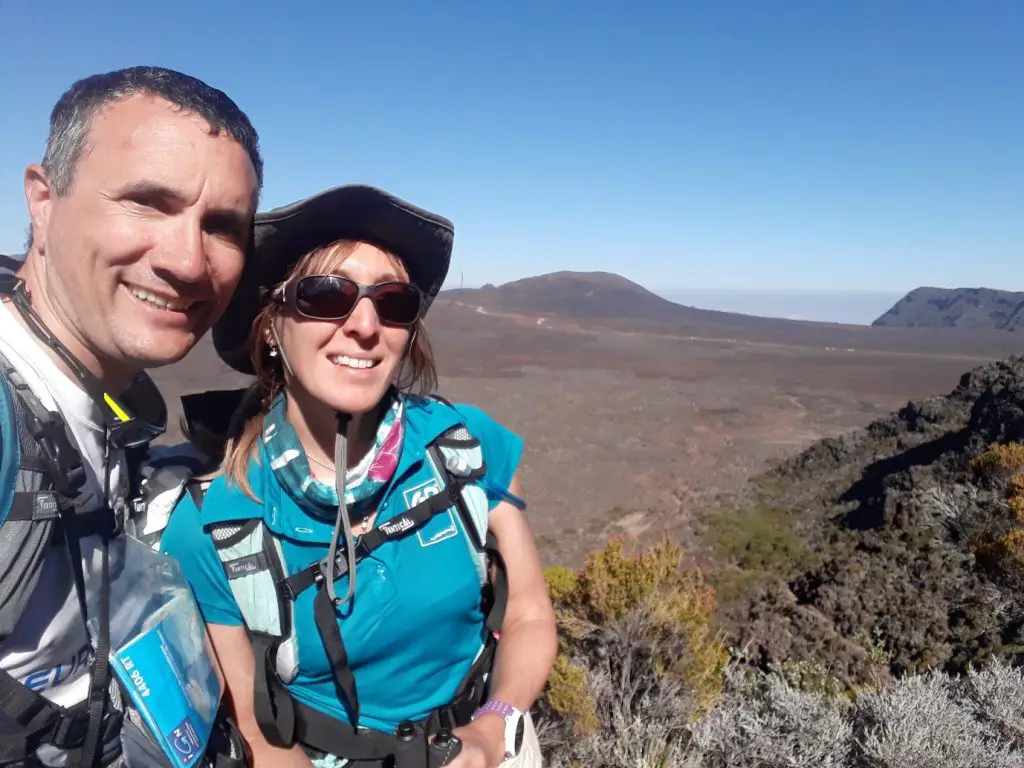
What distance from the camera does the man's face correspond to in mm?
931

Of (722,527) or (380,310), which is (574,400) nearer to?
(722,527)

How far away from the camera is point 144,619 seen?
0.94m

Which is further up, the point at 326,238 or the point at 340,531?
the point at 326,238

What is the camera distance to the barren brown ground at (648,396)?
11438mm

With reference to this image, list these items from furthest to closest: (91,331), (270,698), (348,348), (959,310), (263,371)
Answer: (959,310) → (263,371) → (348,348) → (270,698) → (91,331)

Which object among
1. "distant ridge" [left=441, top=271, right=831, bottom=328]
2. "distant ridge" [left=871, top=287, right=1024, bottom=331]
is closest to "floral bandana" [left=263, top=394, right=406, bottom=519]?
"distant ridge" [left=441, top=271, right=831, bottom=328]

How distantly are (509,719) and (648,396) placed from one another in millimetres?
20665

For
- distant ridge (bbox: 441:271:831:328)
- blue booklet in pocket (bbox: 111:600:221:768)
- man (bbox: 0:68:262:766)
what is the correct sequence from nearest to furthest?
man (bbox: 0:68:262:766) → blue booklet in pocket (bbox: 111:600:221:768) → distant ridge (bbox: 441:271:831:328)

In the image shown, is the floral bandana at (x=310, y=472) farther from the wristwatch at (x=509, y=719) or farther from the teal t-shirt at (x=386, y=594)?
the wristwatch at (x=509, y=719)

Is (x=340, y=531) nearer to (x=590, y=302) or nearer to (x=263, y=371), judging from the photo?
(x=263, y=371)

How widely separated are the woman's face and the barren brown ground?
7212 millimetres

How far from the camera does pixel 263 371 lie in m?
1.36

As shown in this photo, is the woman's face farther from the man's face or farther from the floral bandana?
the man's face

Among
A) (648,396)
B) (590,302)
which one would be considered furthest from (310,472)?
(590,302)
